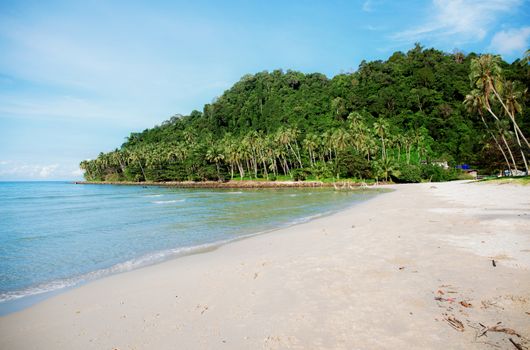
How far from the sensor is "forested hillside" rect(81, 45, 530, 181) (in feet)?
258

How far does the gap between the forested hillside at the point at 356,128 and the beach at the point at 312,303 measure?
4433cm

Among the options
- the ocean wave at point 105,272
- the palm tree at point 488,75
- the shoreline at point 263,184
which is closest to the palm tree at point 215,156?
the shoreline at point 263,184

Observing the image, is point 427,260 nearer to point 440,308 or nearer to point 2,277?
point 440,308

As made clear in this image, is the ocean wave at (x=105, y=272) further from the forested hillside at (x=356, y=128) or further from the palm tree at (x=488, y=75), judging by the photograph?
the forested hillside at (x=356, y=128)

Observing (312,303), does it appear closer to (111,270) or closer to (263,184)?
(111,270)

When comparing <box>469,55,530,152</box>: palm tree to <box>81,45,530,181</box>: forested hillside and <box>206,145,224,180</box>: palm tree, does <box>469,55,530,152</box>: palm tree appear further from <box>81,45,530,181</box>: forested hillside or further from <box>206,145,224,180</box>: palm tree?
<box>206,145,224,180</box>: palm tree

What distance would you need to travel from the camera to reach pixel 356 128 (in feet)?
317

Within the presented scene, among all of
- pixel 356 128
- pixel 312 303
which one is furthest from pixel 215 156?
pixel 312 303

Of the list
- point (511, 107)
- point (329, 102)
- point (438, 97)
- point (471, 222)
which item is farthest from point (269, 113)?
point (471, 222)

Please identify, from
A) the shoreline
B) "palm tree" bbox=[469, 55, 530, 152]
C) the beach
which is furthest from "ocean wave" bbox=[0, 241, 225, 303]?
the shoreline

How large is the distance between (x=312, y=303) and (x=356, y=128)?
95294 millimetres

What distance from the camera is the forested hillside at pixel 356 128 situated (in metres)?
78.6

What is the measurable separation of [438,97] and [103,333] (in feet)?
459

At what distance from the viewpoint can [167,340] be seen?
224 inches
